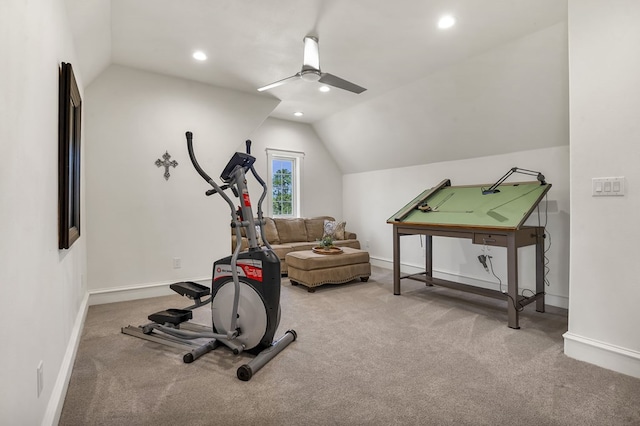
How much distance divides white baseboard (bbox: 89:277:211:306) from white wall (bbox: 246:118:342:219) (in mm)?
2379

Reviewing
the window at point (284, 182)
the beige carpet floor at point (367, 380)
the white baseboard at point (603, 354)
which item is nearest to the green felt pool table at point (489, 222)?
the beige carpet floor at point (367, 380)

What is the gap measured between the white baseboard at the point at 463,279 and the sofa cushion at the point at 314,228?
1.15 m

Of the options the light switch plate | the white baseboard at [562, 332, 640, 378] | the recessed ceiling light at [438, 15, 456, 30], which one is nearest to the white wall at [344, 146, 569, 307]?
the white baseboard at [562, 332, 640, 378]

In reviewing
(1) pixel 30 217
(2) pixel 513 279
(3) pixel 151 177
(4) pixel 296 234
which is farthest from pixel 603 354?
(3) pixel 151 177

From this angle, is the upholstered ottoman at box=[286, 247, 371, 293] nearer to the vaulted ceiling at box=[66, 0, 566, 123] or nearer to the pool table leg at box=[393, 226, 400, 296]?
the pool table leg at box=[393, 226, 400, 296]

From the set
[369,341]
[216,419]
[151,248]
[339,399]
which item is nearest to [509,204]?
[369,341]

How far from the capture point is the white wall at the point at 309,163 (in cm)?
605

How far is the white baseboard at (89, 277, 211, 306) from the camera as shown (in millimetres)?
3742

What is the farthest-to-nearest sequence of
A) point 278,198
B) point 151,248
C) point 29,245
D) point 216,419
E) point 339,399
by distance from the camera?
point 278,198, point 151,248, point 339,399, point 216,419, point 29,245

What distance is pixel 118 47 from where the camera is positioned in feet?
11.3

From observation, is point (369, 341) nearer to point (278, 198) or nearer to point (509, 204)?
point (509, 204)

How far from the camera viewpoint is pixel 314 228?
246 inches

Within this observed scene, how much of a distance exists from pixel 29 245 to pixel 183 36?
8.76 ft

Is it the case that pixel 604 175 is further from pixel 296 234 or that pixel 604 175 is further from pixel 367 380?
pixel 296 234
